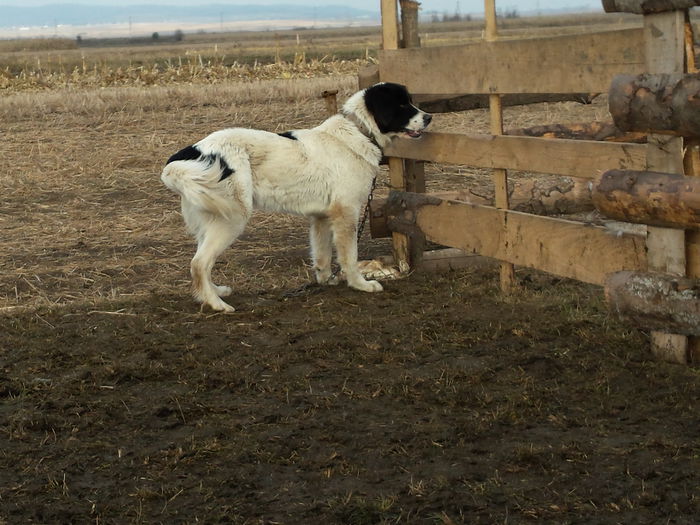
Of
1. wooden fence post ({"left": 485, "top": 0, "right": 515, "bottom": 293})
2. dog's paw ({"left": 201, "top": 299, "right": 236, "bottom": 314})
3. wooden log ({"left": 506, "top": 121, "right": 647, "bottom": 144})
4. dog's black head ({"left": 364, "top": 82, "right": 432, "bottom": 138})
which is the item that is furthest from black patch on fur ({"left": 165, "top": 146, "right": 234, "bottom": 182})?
wooden log ({"left": 506, "top": 121, "right": 647, "bottom": 144})

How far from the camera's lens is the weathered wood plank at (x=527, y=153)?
5133 millimetres

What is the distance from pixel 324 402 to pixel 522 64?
8.49 ft

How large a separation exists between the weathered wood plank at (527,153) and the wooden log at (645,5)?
2.36ft

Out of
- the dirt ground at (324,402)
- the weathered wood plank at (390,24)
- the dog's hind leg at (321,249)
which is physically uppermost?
the weathered wood plank at (390,24)

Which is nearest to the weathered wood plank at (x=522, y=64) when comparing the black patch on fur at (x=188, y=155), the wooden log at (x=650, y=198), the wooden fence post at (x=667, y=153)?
the wooden fence post at (x=667, y=153)

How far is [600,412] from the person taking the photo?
418cm

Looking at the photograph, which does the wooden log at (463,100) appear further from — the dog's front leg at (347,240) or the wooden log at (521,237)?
the dog's front leg at (347,240)

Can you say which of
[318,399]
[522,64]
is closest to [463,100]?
[522,64]

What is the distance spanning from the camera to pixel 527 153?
5836 mm

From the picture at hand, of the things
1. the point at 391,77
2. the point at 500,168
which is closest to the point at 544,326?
the point at 500,168

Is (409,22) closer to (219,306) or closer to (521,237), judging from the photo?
(521,237)

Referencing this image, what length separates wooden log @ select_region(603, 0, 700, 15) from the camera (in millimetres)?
4359

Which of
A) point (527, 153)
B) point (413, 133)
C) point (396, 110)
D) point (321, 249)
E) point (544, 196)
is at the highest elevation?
point (396, 110)

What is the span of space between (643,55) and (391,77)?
8.62 ft
